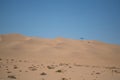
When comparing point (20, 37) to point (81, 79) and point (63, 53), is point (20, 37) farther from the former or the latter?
point (81, 79)

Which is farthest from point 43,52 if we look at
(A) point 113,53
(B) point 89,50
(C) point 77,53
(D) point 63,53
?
(A) point 113,53

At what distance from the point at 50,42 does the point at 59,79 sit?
43.6 meters

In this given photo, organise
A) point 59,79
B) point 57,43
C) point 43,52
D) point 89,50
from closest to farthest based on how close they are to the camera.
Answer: point 59,79 < point 43,52 < point 89,50 < point 57,43

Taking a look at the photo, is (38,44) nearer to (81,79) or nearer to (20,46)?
(20,46)

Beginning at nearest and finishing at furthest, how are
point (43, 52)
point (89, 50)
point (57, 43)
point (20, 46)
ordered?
point (43, 52) → point (20, 46) → point (89, 50) → point (57, 43)

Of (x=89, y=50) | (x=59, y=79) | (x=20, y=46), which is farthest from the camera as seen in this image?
(x=89, y=50)

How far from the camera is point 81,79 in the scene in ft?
48.3

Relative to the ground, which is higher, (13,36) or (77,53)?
(13,36)

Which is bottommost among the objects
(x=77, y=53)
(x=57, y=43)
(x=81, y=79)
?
(x=81, y=79)

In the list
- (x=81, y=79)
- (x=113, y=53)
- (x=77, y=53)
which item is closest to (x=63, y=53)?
(x=77, y=53)

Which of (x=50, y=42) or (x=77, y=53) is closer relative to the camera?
(x=77, y=53)

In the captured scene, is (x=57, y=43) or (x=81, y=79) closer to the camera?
(x=81, y=79)

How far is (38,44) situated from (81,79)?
131 feet

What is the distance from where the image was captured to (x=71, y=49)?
52.1 meters
